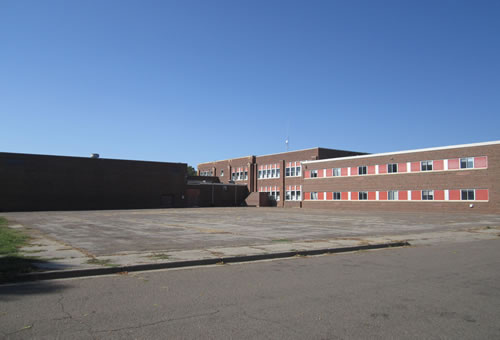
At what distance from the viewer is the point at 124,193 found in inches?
2549

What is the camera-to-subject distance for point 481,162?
43938 millimetres

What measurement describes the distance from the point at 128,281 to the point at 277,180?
7286 cm

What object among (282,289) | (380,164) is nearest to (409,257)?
(282,289)

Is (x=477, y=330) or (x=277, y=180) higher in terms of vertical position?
(x=277, y=180)

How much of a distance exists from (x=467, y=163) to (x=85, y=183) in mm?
53079

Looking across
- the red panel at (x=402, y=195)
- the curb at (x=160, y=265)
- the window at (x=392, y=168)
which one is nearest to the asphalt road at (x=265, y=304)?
the curb at (x=160, y=265)

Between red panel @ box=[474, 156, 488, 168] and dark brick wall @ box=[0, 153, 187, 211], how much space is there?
46224mm

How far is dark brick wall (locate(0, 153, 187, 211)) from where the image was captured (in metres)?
56.0

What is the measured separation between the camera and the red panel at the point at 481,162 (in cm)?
4353

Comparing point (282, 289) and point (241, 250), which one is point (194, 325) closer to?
point (282, 289)

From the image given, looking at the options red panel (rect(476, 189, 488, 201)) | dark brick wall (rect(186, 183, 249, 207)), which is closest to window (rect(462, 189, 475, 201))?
red panel (rect(476, 189, 488, 201))

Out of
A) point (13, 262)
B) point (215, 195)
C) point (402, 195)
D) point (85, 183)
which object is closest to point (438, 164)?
point (402, 195)

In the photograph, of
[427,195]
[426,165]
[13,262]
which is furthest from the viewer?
[426,165]

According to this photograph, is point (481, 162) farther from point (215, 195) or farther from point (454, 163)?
point (215, 195)
